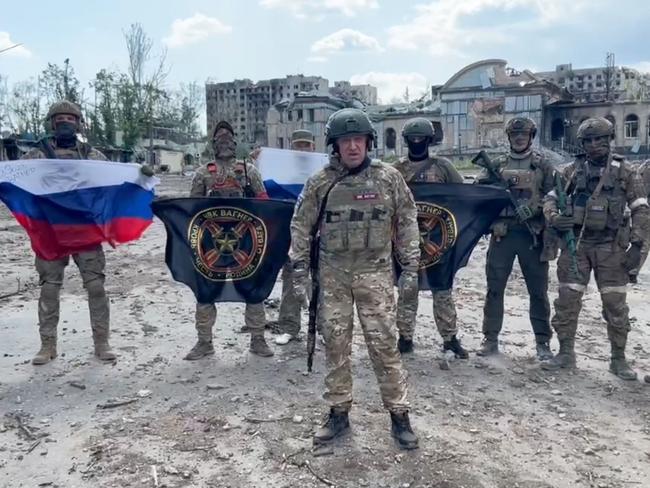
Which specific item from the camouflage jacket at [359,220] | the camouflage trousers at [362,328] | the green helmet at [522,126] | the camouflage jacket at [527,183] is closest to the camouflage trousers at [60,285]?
the camouflage jacket at [359,220]

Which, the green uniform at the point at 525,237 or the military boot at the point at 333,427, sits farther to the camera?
the green uniform at the point at 525,237

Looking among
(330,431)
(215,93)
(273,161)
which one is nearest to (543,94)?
(273,161)

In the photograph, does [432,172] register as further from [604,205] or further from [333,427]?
[333,427]

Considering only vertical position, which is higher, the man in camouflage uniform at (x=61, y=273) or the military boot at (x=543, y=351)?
the man in camouflage uniform at (x=61, y=273)

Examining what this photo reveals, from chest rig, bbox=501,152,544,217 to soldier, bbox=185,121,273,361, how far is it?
244cm

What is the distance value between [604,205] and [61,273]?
16.9 ft

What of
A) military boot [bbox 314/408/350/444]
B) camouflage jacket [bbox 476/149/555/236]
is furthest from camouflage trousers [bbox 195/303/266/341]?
camouflage jacket [bbox 476/149/555/236]

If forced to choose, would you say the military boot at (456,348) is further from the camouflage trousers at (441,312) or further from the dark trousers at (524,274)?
the dark trousers at (524,274)

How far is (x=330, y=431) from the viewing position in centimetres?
428

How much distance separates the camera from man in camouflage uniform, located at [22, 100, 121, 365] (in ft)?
19.3

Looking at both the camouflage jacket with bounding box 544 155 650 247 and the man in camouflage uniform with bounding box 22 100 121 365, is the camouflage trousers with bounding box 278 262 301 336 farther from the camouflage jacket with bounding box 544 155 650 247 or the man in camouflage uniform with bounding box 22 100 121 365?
the camouflage jacket with bounding box 544 155 650 247

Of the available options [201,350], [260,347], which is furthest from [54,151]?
[260,347]

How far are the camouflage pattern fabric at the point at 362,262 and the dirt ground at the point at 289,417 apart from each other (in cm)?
51

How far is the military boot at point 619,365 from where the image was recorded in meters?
5.54
